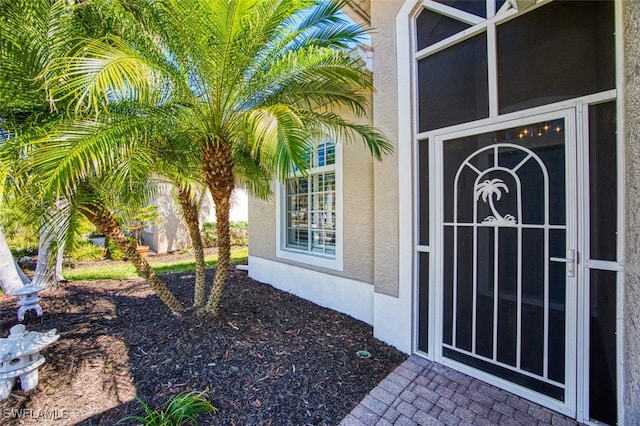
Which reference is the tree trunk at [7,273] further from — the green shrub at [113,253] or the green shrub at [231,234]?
the green shrub at [231,234]

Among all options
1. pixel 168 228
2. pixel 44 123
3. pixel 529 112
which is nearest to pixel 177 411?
pixel 44 123

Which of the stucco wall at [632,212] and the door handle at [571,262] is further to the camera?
the door handle at [571,262]

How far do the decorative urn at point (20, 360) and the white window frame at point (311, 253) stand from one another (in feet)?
13.4

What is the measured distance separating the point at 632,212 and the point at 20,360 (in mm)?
6958

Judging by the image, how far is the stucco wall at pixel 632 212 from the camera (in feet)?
8.22

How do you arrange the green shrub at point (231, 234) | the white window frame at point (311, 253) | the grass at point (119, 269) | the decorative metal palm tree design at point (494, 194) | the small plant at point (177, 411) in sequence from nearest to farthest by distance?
the small plant at point (177, 411) < the decorative metal palm tree design at point (494, 194) < the white window frame at point (311, 253) < the grass at point (119, 269) < the green shrub at point (231, 234)

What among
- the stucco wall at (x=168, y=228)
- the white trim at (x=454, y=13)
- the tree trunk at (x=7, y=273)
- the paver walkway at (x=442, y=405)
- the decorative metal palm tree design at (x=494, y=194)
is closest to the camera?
the paver walkway at (x=442, y=405)

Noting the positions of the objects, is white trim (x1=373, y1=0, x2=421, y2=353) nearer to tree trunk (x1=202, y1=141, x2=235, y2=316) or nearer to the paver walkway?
the paver walkway

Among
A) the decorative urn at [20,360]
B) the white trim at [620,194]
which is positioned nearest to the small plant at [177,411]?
the decorative urn at [20,360]

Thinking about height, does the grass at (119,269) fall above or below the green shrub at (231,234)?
below

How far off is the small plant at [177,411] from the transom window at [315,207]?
3952mm

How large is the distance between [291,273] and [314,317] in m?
1.83
